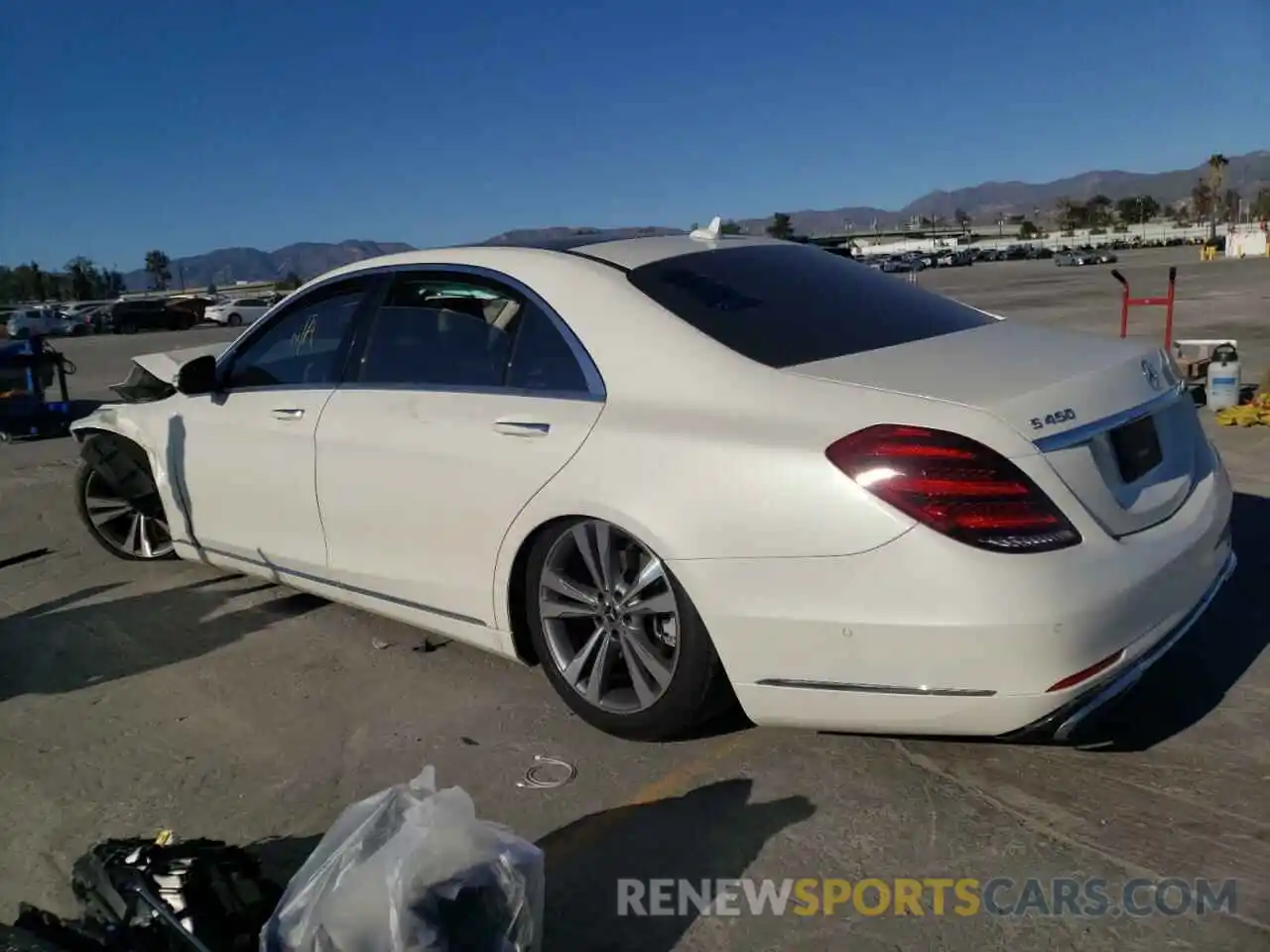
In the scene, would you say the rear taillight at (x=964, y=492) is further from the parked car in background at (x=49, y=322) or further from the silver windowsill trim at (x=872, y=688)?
the parked car in background at (x=49, y=322)

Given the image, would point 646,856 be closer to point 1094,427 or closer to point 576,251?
point 1094,427

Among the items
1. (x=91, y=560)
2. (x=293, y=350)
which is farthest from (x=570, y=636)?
(x=91, y=560)

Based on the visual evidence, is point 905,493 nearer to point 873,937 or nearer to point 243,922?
point 873,937

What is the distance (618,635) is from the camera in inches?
124

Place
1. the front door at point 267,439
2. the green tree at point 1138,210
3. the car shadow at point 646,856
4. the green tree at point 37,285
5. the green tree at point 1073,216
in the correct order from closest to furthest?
the car shadow at point 646,856
the front door at point 267,439
the green tree at point 37,285
the green tree at point 1138,210
the green tree at point 1073,216

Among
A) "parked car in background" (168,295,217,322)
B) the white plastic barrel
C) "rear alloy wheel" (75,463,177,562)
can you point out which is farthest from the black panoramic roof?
"parked car in background" (168,295,217,322)

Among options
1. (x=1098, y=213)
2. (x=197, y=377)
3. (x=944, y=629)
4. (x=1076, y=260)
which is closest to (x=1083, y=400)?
(x=944, y=629)

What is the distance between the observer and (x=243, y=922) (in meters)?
2.12

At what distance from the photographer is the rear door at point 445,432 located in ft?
10.7

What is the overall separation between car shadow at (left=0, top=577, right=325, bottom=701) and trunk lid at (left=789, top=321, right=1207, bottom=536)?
2.88 m

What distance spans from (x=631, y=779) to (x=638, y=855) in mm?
369

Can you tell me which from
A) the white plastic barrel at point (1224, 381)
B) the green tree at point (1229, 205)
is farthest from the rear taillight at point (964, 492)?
the green tree at point (1229, 205)

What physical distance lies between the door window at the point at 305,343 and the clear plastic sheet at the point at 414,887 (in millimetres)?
2269

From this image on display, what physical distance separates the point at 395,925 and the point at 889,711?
1313 mm
